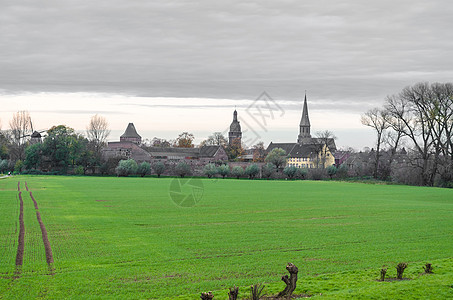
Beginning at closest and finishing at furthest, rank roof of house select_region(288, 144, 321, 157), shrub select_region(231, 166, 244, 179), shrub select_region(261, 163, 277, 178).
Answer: shrub select_region(261, 163, 277, 178), shrub select_region(231, 166, 244, 179), roof of house select_region(288, 144, 321, 157)

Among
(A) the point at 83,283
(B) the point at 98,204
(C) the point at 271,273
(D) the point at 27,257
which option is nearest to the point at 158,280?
(A) the point at 83,283

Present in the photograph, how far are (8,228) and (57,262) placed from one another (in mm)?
9564

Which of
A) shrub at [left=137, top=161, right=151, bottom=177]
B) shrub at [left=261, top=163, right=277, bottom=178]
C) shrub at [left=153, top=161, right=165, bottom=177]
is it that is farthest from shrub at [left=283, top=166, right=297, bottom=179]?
shrub at [left=137, top=161, right=151, bottom=177]

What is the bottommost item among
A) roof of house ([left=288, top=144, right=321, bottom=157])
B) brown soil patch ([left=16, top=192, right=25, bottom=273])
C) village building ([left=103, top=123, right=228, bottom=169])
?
brown soil patch ([left=16, top=192, right=25, bottom=273])

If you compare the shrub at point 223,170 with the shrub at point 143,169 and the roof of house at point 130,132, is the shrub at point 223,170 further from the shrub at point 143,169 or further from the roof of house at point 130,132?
the roof of house at point 130,132

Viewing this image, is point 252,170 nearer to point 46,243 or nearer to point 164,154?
point 164,154

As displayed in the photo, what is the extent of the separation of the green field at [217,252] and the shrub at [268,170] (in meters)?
80.2

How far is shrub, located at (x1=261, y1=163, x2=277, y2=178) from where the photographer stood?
115363 mm

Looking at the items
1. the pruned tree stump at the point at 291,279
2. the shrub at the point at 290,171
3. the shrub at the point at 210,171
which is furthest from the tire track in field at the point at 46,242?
the shrub at the point at 290,171

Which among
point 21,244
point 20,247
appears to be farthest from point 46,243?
point 20,247

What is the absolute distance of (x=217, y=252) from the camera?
62.1ft

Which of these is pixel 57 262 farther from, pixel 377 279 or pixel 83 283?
pixel 377 279

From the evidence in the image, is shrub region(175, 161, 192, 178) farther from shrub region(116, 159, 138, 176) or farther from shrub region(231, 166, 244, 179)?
shrub region(231, 166, 244, 179)

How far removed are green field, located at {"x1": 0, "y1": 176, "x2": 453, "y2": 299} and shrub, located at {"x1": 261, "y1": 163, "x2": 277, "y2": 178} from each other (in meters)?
80.2
